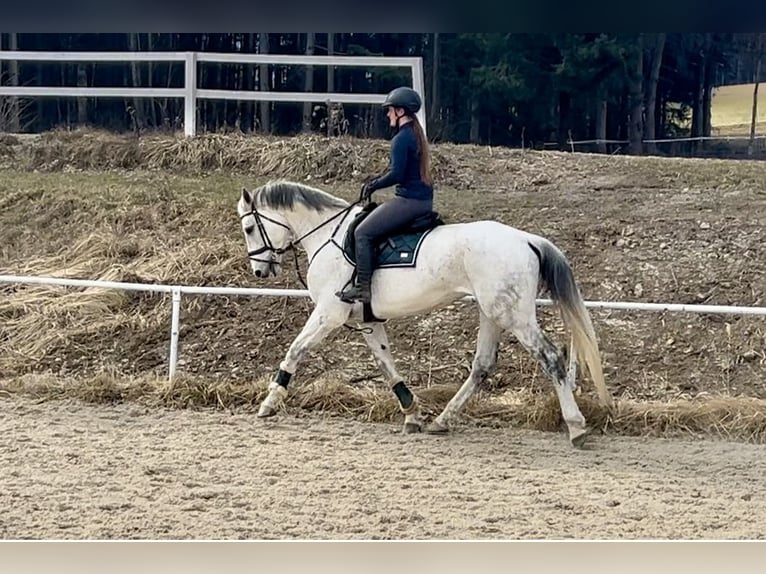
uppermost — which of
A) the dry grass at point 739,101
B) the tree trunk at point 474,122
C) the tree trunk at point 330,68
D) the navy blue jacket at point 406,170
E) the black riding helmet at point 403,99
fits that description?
the tree trunk at point 330,68

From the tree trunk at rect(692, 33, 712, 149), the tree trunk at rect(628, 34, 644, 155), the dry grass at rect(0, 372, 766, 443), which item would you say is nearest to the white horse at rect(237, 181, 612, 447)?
the dry grass at rect(0, 372, 766, 443)

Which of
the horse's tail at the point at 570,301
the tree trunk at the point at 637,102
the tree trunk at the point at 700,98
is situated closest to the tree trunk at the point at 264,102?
the tree trunk at the point at 637,102

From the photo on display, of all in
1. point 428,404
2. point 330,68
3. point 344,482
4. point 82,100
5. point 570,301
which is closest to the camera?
point 344,482

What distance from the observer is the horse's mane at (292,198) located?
646cm

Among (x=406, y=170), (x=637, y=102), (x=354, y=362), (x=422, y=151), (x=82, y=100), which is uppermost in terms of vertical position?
(x=637, y=102)

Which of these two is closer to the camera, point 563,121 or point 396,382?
point 396,382

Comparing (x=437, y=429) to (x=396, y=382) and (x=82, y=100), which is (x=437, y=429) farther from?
(x=82, y=100)

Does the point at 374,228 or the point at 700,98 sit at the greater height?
the point at 700,98

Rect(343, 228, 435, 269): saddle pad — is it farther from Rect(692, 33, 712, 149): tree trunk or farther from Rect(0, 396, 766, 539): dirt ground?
Rect(692, 33, 712, 149): tree trunk

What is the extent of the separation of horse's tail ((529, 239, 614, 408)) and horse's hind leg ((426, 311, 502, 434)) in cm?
49

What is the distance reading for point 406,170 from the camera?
19.2 ft

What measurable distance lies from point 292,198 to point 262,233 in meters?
0.32

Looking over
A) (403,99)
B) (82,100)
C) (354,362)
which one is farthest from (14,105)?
(403,99)

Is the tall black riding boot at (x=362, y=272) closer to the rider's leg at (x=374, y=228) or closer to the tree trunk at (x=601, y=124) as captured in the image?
the rider's leg at (x=374, y=228)
